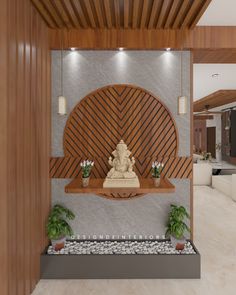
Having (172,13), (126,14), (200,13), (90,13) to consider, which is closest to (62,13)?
(90,13)

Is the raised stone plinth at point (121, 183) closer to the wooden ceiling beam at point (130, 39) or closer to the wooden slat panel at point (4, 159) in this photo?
the wooden slat panel at point (4, 159)

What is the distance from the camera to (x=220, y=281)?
3.00 metres

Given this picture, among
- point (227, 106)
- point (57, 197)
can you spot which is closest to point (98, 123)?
point (57, 197)

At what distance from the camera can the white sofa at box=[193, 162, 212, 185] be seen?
8.10 meters

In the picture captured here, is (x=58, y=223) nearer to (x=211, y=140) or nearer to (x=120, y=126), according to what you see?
(x=120, y=126)

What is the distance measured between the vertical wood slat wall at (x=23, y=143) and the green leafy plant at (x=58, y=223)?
0.33 feet

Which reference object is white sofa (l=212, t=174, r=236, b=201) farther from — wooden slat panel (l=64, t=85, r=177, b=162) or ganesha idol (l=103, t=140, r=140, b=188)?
ganesha idol (l=103, t=140, r=140, b=188)

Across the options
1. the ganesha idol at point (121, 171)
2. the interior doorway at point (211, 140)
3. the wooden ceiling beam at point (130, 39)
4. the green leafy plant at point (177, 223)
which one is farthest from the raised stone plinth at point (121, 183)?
the interior doorway at point (211, 140)

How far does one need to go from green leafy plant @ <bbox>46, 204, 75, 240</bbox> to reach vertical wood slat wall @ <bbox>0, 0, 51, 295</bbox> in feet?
0.33

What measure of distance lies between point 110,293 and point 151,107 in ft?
7.65

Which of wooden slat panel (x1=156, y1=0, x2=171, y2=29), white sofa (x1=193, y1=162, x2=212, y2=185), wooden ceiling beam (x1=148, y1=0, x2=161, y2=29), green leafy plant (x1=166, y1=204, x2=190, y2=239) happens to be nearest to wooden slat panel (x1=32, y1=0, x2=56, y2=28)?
wooden ceiling beam (x1=148, y1=0, x2=161, y2=29)

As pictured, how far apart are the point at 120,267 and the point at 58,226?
0.90 meters

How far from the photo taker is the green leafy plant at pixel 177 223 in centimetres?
312

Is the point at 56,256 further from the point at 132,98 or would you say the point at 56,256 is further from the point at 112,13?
the point at 112,13
